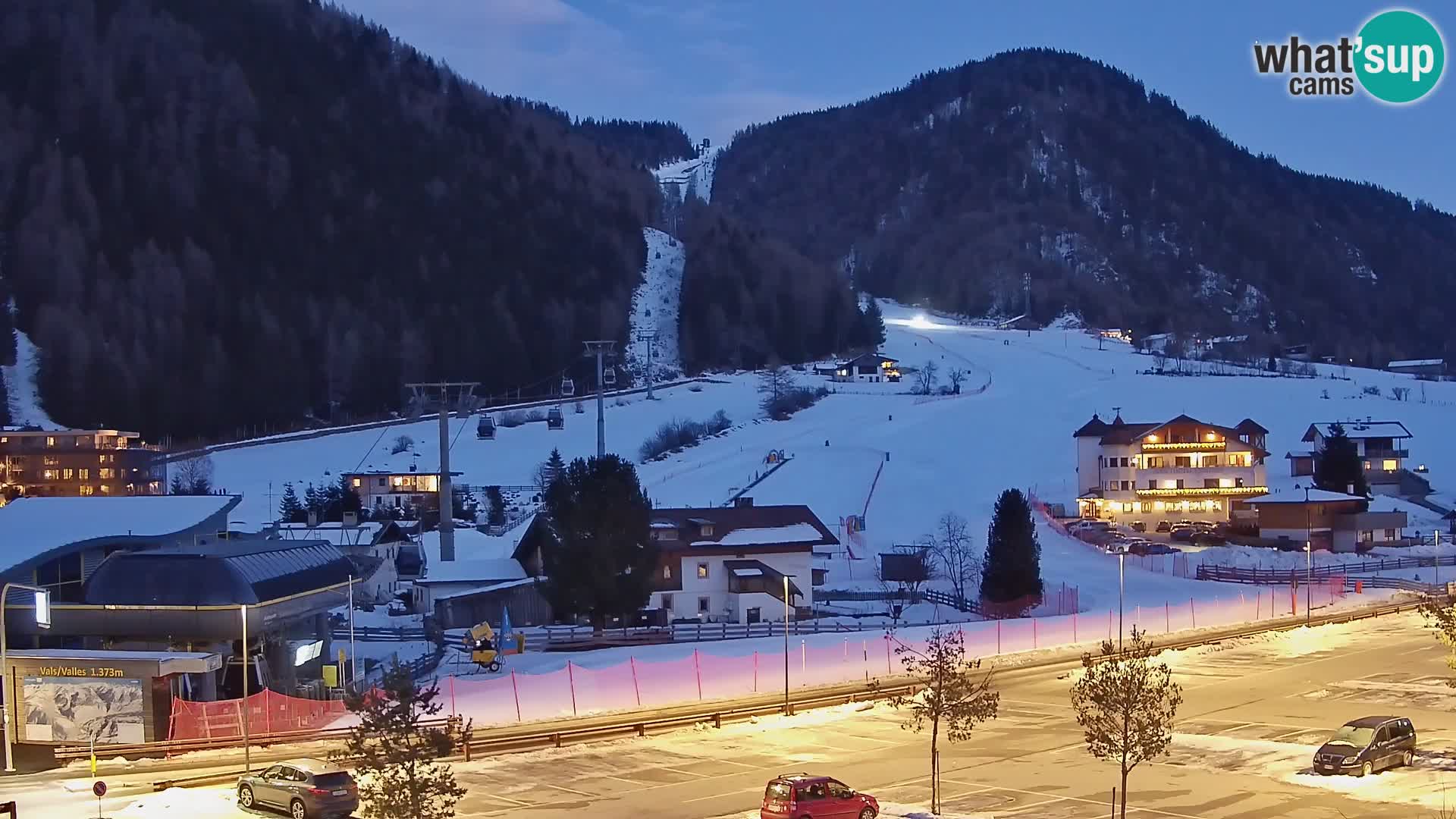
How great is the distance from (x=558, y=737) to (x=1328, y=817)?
547 inches

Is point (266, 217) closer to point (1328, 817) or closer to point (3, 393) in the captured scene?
point (3, 393)

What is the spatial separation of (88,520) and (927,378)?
307 ft

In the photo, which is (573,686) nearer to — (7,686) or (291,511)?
(7,686)

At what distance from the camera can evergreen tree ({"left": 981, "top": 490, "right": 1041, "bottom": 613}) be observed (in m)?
49.9

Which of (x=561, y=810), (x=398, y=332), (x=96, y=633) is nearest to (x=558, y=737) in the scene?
(x=561, y=810)

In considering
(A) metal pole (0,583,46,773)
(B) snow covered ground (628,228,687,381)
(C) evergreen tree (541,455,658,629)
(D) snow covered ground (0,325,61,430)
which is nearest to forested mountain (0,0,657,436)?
(D) snow covered ground (0,325,61,430)

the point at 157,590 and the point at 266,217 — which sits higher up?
the point at 266,217

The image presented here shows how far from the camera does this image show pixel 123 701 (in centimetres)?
2838

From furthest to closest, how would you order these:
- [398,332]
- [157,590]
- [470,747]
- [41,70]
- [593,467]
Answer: [41,70]
[398,332]
[593,467]
[157,590]
[470,747]

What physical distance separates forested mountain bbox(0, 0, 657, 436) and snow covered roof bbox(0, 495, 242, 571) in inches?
3248

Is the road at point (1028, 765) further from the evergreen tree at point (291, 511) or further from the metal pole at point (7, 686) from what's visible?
the evergreen tree at point (291, 511)

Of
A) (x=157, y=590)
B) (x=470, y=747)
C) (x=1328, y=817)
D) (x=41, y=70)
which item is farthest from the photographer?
(x=41, y=70)

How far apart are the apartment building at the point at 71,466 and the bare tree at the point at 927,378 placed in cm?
6003

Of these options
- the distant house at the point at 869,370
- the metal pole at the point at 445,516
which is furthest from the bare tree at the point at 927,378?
the metal pole at the point at 445,516
